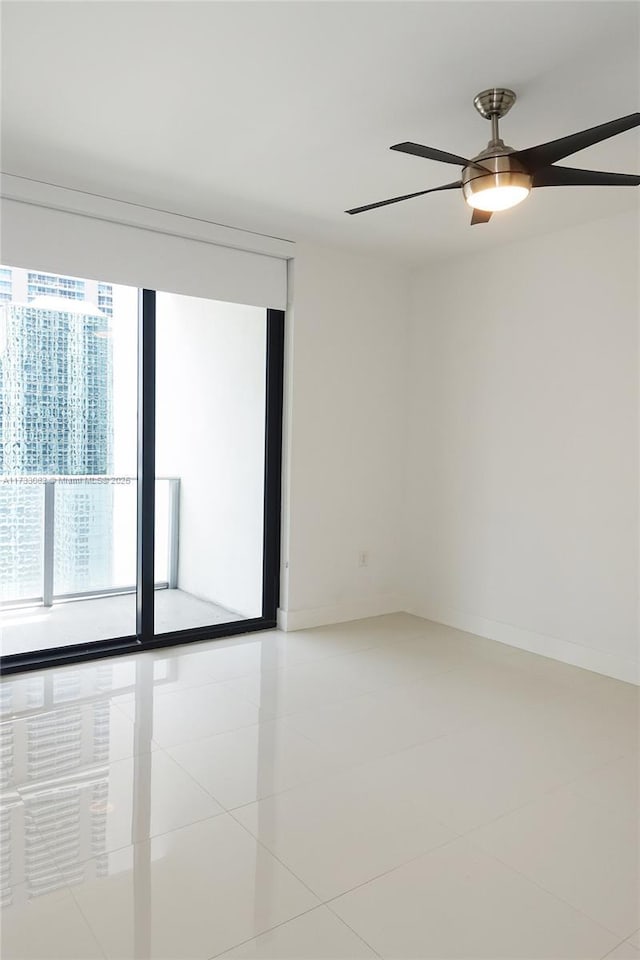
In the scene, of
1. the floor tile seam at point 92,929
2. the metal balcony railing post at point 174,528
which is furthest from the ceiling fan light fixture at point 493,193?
the metal balcony railing post at point 174,528

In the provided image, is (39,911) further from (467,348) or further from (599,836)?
(467,348)

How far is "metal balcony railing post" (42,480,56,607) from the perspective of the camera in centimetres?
472

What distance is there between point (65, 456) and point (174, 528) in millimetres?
1390

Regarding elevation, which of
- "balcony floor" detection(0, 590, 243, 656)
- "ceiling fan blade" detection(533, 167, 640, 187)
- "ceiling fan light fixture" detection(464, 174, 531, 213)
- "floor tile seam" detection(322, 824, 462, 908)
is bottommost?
"floor tile seam" detection(322, 824, 462, 908)

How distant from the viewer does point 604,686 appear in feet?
11.8

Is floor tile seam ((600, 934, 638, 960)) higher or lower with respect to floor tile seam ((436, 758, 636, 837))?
lower

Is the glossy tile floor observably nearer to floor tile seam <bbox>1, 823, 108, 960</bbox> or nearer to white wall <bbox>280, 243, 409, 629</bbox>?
floor tile seam <bbox>1, 823, 108, 960</bbox>

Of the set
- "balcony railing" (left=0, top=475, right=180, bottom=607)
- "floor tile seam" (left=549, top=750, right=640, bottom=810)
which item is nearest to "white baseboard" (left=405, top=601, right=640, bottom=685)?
"floor tile seam" (left=549, top=750, right=640, bottom=810)

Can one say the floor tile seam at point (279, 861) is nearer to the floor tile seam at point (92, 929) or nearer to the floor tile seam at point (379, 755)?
the floor tile seam at point (92, 929)

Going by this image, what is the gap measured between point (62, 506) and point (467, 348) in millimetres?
3091

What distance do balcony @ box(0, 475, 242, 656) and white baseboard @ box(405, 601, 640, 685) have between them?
1504 mm

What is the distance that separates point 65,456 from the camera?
4.27 meters

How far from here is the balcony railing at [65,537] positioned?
4.62 m

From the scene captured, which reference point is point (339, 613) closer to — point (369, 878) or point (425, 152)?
point (369, 878)
